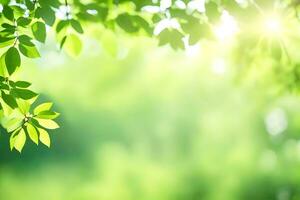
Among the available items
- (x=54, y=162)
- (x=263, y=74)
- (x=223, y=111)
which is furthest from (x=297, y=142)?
(x=263, y=74)

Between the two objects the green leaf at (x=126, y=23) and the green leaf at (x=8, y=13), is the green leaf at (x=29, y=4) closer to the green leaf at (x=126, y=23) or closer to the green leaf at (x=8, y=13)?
the green leaf at (x=8, y=13)

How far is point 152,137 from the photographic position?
24453 mm

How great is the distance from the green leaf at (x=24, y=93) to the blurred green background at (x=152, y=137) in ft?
61.2

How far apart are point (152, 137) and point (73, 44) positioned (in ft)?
66.9

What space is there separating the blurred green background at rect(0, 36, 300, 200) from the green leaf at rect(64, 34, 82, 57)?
1802 cm

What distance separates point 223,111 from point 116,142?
4.70m

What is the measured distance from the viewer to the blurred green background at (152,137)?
74.1ft

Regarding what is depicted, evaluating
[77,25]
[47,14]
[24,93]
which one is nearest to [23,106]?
[24,93]

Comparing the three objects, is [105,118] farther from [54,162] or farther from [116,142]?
[54,162]

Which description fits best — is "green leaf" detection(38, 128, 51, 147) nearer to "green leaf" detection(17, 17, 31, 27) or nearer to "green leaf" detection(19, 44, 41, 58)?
"green leaf" detection(19, 44, 41, 58)

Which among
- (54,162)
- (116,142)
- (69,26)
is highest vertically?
(116,142)

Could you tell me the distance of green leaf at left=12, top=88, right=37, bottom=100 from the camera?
3.43 metres

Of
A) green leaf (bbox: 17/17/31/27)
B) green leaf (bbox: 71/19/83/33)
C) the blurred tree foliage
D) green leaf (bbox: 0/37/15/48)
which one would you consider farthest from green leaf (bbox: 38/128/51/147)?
green leaf (bbox: 71/19/83/33)

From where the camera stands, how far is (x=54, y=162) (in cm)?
2264
